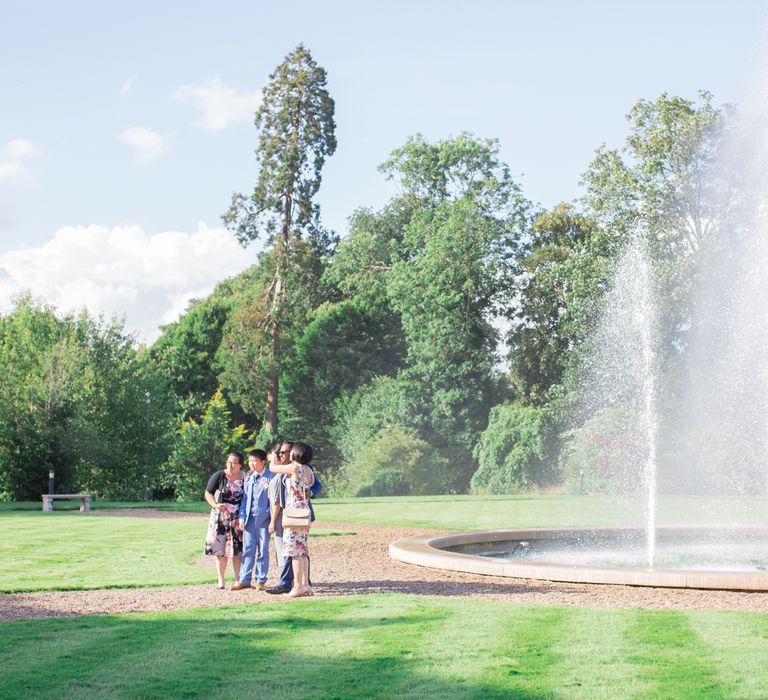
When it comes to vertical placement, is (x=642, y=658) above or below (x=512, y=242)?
below

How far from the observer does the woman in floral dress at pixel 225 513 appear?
12.1 m

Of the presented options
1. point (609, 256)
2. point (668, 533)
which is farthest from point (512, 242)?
point (668, 533)

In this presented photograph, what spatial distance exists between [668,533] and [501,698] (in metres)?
14.7

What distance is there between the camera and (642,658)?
25.5 feet

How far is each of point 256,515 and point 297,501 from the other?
88 centimetres

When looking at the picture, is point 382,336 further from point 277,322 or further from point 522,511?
point 522,511

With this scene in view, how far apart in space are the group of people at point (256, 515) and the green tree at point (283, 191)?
4300 cm

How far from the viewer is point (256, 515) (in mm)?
12258

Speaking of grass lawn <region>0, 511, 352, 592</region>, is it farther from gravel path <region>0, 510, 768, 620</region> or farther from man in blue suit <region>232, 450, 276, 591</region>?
man in blue suit <region>232, 450, 276, 591</region>

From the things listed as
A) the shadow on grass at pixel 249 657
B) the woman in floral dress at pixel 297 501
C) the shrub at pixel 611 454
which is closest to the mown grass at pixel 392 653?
the shadow on grass at pixel 249 657

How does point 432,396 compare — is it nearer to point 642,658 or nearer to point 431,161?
point 431,161

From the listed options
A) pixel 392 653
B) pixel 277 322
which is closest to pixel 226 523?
pixel 392 653

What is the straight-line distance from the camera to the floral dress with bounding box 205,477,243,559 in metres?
12.1

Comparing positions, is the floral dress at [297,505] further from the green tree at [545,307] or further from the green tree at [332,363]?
the green tree at [332,363]
